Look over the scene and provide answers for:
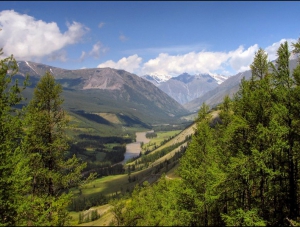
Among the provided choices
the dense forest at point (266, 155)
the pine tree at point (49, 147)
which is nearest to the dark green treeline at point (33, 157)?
the pine tree at point (49, 147)

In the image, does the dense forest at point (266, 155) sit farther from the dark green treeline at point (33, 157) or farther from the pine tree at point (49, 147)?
the dark green treeline at point (33, 157)

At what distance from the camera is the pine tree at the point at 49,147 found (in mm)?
22516

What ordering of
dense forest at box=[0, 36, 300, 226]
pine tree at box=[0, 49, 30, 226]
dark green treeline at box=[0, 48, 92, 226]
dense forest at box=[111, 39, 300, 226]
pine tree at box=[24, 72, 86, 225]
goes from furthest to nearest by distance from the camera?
1. pine tree at box=[24, 72, 86, 225]
2. dense forest at box=[111, 39, 300, 226]
3. dense forest at box=[0, 36, 300, 226]
4. dark green treeline at box=[0, 48, 92, 226]
5. pine tree at box=[0, 49, 30, 226]

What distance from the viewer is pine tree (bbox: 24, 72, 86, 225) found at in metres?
22.5

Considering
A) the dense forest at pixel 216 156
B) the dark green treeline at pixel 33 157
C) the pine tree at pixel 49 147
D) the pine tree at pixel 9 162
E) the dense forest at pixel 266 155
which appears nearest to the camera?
the pine tree at pixel 9 162

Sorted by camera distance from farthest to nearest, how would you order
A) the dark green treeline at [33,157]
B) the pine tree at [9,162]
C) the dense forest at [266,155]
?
the dense forest at [266,155], the dark green treeline at [33,157], the pine tree at [9,162]

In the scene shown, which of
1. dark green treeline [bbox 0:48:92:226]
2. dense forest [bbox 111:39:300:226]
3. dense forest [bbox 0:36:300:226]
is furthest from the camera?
dense forest [bbox 111:39:300:226]

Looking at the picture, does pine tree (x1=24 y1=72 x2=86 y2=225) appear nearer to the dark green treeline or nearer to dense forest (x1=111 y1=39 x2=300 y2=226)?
the dark green treeline

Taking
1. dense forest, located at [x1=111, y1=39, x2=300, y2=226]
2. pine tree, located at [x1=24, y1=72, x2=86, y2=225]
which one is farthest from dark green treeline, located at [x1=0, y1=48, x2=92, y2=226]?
dense forest, located at [x1=111, y1=39, x2=300, y2=226]

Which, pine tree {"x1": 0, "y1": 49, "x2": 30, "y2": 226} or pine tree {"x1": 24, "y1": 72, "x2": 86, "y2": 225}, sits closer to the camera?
pine tree {"x1": 0, "y1": 49, "x2": 30, "y2": 226}

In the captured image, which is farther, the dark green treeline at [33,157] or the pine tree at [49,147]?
the pine tree at [49,147]

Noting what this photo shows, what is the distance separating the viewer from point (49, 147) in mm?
23547

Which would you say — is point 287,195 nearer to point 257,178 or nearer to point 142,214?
point 257,178

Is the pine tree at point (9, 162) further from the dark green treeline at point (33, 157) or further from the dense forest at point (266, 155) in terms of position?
the dense forest at point (266, 155)
